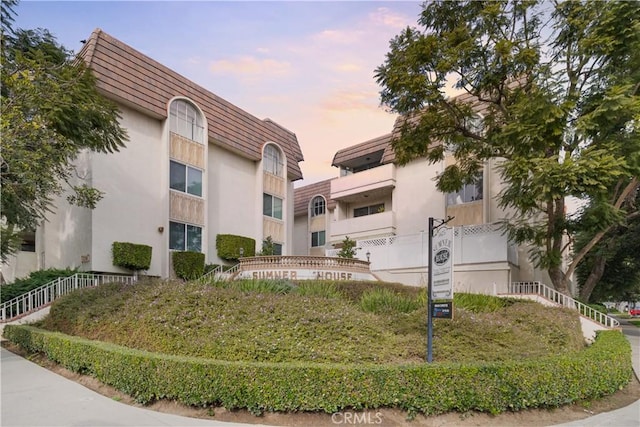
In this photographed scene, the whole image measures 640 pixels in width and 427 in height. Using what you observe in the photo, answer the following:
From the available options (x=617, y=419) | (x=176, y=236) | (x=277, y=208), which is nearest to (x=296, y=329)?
(x=617, y=419)

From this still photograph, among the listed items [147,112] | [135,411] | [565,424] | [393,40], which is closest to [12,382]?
[135,411]

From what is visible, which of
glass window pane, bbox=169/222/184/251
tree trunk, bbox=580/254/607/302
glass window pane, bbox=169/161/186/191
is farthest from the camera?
glass window pane, bbox=169/161/186/191

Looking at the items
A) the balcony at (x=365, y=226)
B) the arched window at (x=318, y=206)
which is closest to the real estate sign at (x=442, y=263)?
the balcony at (x=365, y=226)

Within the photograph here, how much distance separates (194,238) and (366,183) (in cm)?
1115

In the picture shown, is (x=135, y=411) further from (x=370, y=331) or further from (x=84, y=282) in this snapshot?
(x=84, y=282)

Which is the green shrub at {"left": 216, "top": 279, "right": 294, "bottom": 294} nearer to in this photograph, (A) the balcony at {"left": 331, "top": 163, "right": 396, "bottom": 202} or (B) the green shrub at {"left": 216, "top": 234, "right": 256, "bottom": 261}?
(B) the green shrub at {"left": 216, "top": 234, "right": 256, "bottom": 261}

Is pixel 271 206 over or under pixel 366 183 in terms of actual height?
under

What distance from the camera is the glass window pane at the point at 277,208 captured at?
87.1ft

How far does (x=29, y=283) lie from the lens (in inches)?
569

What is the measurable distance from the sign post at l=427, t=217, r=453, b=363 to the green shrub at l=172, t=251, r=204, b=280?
15.1m

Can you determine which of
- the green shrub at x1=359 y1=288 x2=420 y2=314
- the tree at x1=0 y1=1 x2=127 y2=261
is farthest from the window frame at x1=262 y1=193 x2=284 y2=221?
the green shrub at x1=359 y1=288 x2=420 y2=314

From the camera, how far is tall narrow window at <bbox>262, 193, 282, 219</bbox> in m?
25.8

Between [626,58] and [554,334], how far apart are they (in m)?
10.5

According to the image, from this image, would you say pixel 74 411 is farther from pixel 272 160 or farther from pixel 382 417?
pixel 272 160
